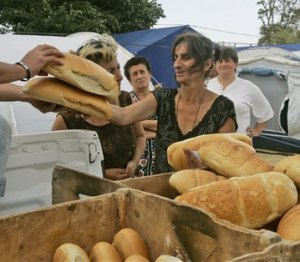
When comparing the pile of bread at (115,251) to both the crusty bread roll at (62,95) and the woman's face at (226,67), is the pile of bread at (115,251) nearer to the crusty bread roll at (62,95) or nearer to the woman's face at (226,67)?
the crusty bread roll at (62,95)

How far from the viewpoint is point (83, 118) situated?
3.09 meters

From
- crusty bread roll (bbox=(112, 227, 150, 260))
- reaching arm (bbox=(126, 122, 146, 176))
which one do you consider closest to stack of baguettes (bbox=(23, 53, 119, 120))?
crusty bread roll (bbox=(112, 227, 150, 260))

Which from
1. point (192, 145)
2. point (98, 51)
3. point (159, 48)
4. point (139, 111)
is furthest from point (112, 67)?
point (159, 48)

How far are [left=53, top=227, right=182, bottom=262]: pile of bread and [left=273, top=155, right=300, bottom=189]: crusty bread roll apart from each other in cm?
44

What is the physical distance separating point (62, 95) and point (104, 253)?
789 millimetres

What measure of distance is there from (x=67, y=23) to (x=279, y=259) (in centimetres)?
1734

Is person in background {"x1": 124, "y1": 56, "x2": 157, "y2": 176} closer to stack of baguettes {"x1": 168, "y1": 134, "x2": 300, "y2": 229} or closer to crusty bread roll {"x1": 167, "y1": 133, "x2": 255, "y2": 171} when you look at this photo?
crusty bread roll {"x1": 167, "y1": 133, "x2": 255, "y2": 171}

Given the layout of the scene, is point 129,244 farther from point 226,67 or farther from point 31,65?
point 226,67

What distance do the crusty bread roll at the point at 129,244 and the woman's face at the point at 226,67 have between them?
12.2 ft

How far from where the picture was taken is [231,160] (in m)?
1.56

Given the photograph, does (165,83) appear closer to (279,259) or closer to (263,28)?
(279,259)

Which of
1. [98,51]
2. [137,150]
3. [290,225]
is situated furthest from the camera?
[137,150]

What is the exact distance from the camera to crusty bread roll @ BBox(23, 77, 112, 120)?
1.93 metres

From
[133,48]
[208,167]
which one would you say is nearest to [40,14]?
[133,48]
